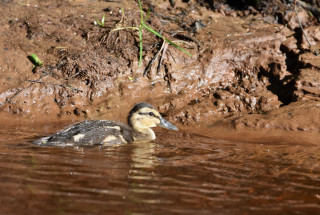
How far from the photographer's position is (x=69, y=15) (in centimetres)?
918

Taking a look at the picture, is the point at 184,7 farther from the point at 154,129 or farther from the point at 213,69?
the point at 154,129

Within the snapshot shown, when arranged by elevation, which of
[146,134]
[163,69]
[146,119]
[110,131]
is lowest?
[146,134]

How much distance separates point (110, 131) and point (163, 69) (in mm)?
2507

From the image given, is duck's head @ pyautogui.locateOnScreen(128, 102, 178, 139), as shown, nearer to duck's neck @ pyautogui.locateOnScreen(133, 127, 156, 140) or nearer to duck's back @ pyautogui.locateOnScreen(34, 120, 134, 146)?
duck's neck @ pyautogui.locateOnScreen(133, 127, 156, 140)

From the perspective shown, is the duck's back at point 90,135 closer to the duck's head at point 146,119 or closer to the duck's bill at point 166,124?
the duck's head at point 146,119

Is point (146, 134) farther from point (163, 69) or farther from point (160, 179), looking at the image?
point (160, 179)

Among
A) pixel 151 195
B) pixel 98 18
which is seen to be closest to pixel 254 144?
pixel 151 195

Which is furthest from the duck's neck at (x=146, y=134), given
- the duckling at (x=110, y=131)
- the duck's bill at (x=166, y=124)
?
the duck's bill at (x=166, y=124)

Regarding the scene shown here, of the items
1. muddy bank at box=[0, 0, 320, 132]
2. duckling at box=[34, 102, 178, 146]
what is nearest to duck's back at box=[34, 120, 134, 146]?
duckling at box=[34, 102, 178, 146]

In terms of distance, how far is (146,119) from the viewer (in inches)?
273

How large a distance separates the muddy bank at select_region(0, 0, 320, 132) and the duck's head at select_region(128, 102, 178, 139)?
0.59m

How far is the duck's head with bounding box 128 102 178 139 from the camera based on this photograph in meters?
6.90

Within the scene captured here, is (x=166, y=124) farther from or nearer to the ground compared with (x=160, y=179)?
farther from the ground

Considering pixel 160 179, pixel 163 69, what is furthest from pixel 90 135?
pixel 163 69
